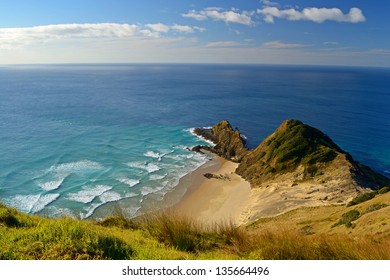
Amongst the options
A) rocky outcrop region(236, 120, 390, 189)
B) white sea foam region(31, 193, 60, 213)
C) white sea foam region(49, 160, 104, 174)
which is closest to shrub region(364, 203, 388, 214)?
rocky outcrop region(236, 120, 390, 189)

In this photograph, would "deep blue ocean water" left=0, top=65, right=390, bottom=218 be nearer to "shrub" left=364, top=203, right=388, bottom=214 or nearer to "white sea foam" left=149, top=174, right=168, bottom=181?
"white sea foam" left=149, top=174, right=168, bottom=181

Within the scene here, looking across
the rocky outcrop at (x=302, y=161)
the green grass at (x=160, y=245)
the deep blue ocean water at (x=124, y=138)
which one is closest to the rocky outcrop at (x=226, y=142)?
the deep blue ocean water at (x=124, y=138)

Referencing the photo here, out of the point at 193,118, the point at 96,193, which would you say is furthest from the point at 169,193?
the point at 193,118

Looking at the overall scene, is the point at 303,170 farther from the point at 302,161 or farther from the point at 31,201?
the point at 31,201

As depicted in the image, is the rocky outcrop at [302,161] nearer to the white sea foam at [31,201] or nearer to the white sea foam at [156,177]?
the white sea foam at [156,177]

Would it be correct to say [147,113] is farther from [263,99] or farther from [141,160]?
[263,99]

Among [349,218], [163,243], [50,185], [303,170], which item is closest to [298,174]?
[303,170]
